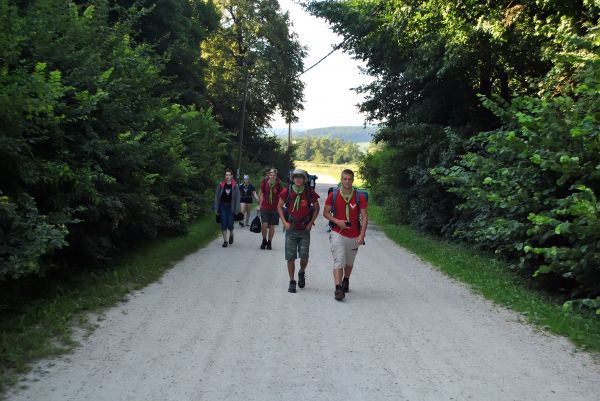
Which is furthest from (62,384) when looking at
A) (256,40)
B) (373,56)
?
(256,40)

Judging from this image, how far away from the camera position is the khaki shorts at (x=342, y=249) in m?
8.10

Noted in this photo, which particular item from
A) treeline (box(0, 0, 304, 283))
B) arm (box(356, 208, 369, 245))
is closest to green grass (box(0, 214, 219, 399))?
treeline (box(0, 0, 304, 283))

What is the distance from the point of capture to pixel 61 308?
6531mm

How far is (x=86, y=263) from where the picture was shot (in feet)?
28.0

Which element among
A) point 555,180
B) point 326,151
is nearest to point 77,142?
point 555,180

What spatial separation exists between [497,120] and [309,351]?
40.0 ft

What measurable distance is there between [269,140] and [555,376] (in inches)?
1572

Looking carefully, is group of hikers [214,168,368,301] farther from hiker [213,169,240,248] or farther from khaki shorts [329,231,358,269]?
hiker [213,169,240,248]

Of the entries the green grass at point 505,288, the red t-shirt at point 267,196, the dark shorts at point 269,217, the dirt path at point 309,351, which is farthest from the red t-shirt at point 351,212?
the dark shorts at point 269,217

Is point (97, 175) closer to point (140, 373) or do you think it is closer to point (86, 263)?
point (86, 263)

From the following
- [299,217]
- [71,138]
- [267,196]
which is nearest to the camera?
[71,138]

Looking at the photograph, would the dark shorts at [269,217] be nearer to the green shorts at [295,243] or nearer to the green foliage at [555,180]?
the green foliage at [555,180]

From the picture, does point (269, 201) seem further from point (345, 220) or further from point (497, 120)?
point (497, 120)

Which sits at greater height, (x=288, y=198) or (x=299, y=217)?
(x=288, y=198)
